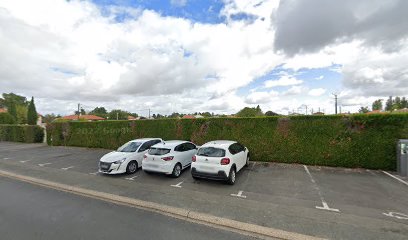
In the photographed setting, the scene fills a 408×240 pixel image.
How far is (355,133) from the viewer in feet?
32.4

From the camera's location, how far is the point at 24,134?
24.3m

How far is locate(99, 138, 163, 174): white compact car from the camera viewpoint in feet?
28.9

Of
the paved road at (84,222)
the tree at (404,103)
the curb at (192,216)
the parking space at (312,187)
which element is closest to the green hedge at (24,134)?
the parking space at (312,187)

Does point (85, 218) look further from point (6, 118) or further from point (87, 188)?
point (6, 118)

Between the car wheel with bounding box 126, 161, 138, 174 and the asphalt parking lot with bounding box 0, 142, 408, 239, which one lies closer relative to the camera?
the asphalt parking lot with bounding box 0, 142, 408, 239

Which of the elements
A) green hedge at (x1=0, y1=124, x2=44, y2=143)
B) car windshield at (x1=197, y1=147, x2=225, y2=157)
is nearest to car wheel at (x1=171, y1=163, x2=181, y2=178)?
car windshield at (x1=197, y1=147, x2=225, y2=157)

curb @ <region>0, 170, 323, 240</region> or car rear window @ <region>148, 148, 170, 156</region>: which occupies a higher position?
car rear window @ <region>148, 148, 170, 156</region>

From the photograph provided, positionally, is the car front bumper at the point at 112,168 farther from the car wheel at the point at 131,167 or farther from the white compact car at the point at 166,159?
the white compact car at the point at 166,159

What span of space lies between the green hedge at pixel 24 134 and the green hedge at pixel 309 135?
1681 cm

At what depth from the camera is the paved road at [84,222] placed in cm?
414

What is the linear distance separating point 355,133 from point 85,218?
11.4 meters

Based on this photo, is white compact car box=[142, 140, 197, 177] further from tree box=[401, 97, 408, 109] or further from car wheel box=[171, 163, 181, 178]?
tree box=[401, 97, 408, 109]

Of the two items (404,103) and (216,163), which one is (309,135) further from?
(404,103)

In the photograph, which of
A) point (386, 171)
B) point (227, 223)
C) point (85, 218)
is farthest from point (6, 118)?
point (386, 171)
